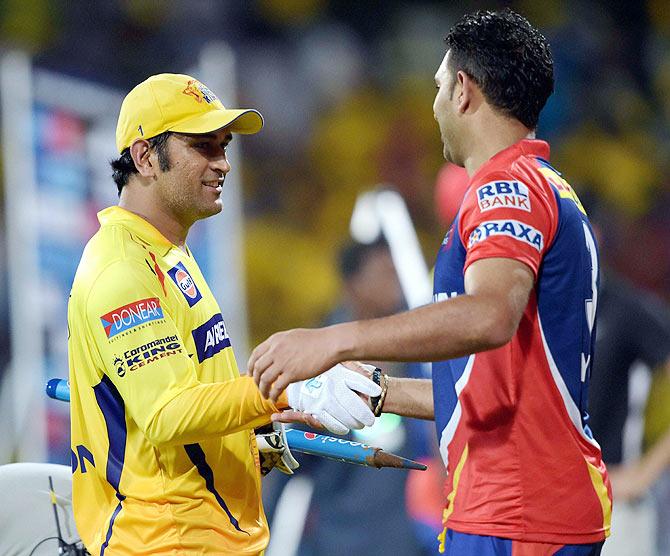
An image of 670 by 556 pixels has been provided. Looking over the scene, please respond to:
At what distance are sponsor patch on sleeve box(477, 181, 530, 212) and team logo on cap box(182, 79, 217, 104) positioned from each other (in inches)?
32.9

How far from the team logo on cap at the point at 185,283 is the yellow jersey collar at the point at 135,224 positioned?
7cm

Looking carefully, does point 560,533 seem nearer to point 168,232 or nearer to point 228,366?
point 228,366

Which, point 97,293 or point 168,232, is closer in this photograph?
point 97,293

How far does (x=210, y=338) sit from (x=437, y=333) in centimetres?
76

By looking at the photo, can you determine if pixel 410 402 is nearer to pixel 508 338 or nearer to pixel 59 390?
pixel 508 338

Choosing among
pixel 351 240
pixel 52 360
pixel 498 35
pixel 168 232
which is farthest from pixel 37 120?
pixel 498 35

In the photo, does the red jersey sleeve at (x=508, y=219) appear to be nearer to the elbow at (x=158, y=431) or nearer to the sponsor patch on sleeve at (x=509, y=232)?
the sponsor patch on sleeve at (x=509, y=232)

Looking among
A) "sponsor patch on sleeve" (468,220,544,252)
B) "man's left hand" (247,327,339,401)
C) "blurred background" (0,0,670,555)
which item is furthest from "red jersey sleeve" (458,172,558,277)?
"blurred background" (0,0,670,555)

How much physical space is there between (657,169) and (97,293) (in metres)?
5.21

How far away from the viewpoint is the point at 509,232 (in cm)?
188

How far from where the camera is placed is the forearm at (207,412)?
6.75ft

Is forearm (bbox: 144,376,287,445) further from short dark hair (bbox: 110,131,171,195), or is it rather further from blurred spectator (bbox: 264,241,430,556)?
blurred spectator (bbox: 264,241,430,556)

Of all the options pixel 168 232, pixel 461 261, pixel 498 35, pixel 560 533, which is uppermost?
pixel 498 35

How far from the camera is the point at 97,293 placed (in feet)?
7.16
